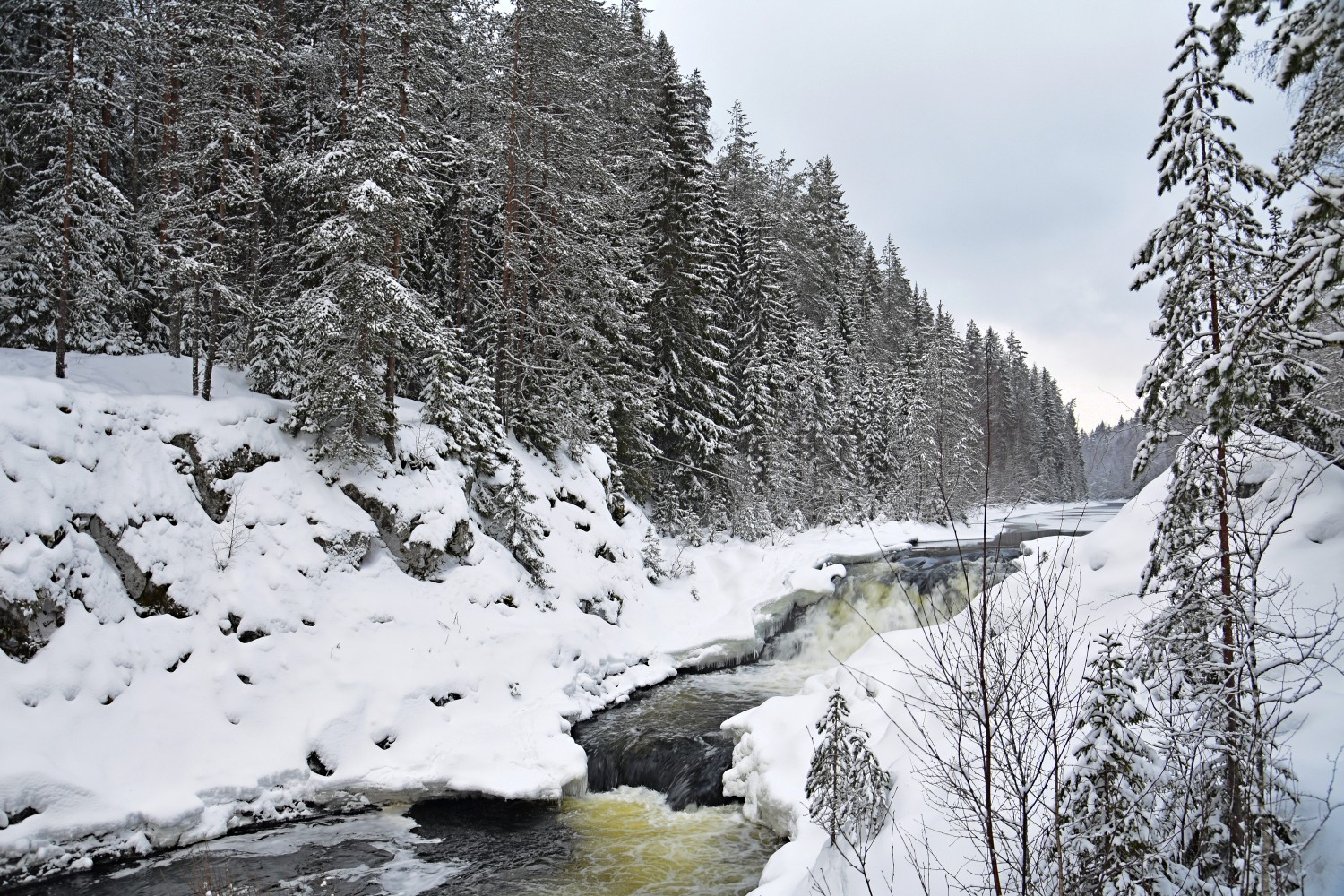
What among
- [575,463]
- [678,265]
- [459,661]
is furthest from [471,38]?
[459,661]

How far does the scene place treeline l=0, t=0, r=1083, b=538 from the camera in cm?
1325

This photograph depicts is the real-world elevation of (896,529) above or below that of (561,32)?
below

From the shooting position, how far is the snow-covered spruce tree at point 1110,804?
3.80 meters

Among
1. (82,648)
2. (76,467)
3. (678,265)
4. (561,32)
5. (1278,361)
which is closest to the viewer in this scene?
(1278,361)

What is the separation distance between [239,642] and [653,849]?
7.26 meters

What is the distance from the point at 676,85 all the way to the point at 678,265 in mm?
7412

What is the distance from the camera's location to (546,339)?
1998 centimetres

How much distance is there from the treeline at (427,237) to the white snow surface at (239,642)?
1485 mm

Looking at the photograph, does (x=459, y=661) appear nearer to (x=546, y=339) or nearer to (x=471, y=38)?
(x=546, y=339)

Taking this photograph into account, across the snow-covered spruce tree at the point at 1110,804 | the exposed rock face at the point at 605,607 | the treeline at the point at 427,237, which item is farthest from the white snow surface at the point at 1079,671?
the exposed rock face at the point at 605,607

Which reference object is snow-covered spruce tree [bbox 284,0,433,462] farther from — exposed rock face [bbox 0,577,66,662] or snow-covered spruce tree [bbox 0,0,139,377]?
exposed rock face [bbox 0,577,66,662]

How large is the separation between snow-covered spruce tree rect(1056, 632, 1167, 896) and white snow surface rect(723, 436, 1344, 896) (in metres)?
0.74

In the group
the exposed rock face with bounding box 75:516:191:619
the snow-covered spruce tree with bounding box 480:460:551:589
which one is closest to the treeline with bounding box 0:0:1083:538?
the snow-covered spruce tree with bounding box 480:460:551:589

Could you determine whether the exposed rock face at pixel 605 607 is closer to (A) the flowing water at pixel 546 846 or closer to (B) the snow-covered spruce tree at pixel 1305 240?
(A) the flowing water at pixel 546 846
